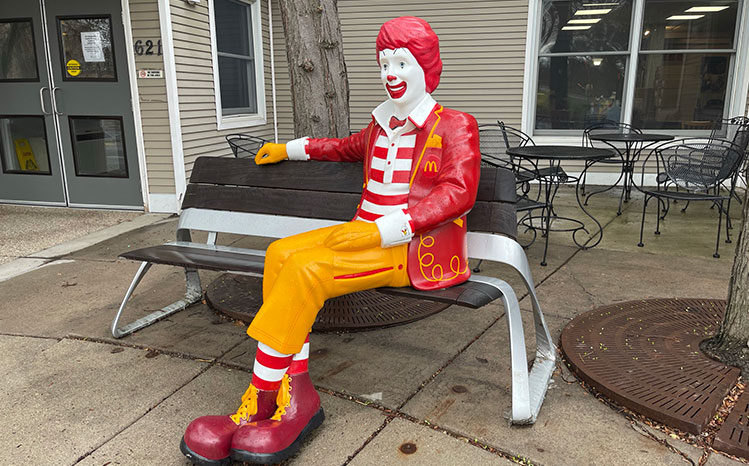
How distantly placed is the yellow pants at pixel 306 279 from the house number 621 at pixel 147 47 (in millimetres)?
4545

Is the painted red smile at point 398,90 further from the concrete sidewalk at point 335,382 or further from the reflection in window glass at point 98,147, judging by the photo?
the reflection in window glass at point 98,147

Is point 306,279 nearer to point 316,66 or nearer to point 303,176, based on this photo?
point 303,176

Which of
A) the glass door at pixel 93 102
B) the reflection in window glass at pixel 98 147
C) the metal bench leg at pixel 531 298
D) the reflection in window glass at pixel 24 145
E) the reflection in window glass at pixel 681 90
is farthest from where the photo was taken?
the reflection in window glass at pixel 681 90

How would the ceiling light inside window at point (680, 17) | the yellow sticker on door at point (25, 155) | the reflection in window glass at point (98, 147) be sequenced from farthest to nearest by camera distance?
the ceiling light inside window at point (680, 17) < the yellow sticker on door at point (25, 155) < the reflection in window glass at point (98, 147)

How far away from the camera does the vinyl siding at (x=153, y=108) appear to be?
594cm

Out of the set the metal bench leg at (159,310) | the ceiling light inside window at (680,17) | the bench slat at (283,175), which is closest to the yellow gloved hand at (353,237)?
the bench slat at (283,175)

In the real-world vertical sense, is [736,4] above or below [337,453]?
above

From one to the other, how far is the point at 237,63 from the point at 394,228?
6400 mm

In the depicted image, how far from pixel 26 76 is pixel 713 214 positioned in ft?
25.6

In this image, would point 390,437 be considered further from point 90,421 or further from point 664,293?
point 664,293

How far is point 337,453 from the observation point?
83.4 inches

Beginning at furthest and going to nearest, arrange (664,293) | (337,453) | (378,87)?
(378,87) → (664,293) → (337,453)

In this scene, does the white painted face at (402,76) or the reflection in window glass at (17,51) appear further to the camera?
the reflection in window glass at (17,51)

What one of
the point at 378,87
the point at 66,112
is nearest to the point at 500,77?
the point at 378,87
